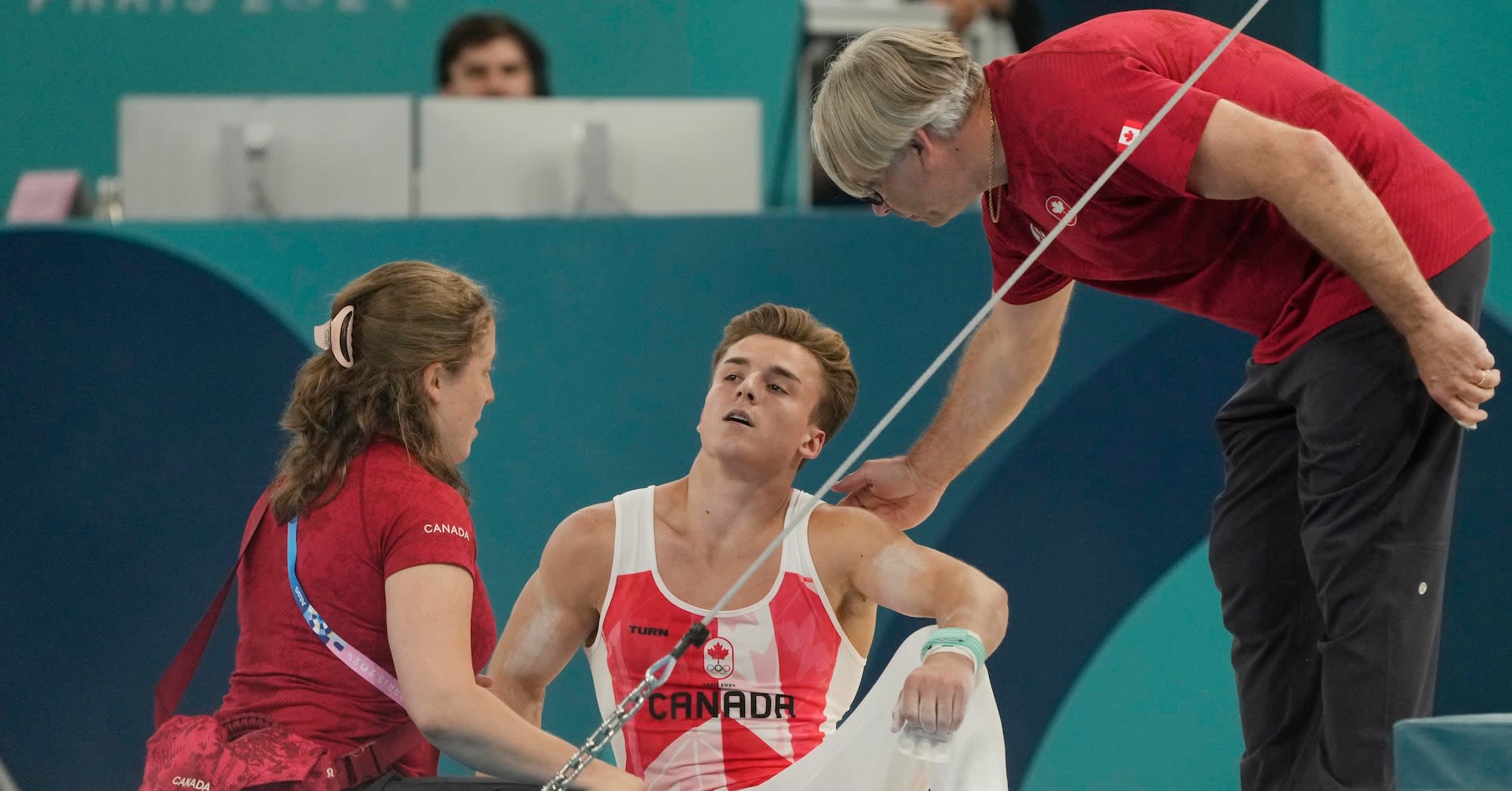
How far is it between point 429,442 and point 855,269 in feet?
3.88

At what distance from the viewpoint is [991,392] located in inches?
86.9

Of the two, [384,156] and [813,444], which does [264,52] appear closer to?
[384,156]

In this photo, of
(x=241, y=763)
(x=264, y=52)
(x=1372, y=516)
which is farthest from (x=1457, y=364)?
→ (x=264, y=52)

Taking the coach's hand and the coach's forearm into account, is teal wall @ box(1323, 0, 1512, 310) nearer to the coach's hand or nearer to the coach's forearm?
the coach's forearm

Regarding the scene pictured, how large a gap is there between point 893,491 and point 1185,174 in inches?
28.4

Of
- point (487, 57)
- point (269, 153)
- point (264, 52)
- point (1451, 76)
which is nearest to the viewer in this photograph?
point (1451, 76)

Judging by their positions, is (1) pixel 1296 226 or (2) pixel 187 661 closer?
(1) pixel 1296 226

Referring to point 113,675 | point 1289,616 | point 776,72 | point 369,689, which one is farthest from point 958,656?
point 776,72

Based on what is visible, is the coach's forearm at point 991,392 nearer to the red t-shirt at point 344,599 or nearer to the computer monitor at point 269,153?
the red t-shirt at point 344,599

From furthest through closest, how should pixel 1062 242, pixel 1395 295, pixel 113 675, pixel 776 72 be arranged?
pixel 776 72, pixel 113 675, pixel 1062 242, pixel 1395 295

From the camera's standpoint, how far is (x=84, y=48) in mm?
5730

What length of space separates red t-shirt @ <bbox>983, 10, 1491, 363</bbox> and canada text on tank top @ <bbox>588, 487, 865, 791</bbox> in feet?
1.95

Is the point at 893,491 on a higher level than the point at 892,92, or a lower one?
lower

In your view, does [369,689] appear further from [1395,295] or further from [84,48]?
[84,48]
